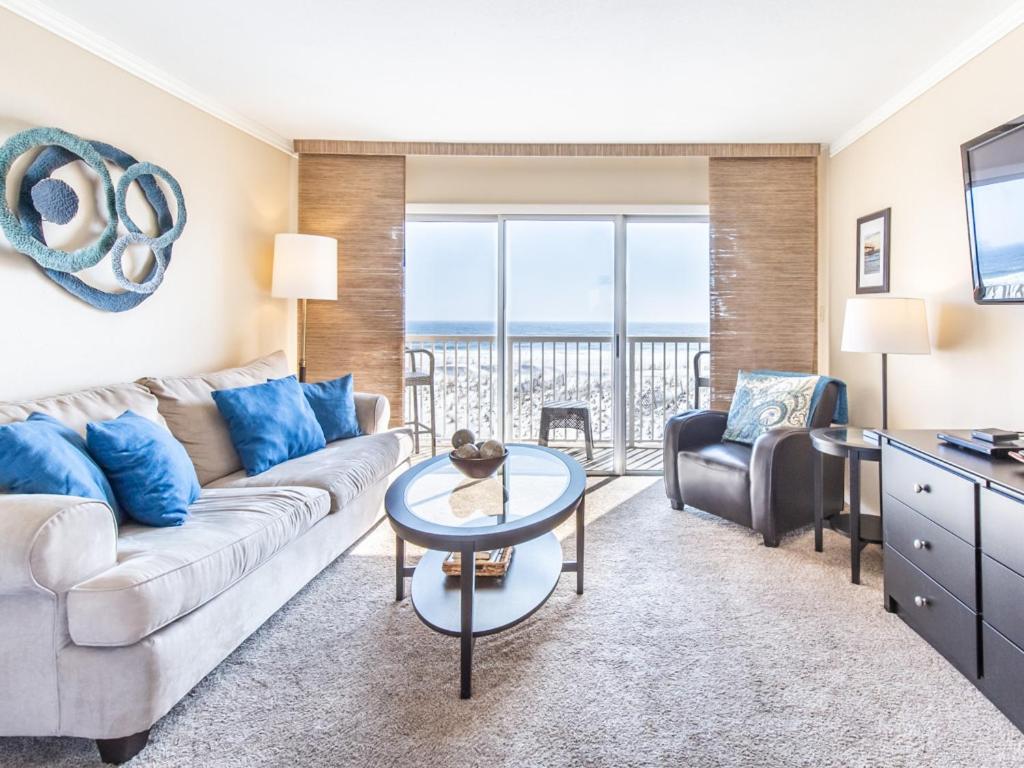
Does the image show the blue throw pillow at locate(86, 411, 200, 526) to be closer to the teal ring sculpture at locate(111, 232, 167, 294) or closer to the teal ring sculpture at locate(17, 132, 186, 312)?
the teal ring sculpture at locate(17, 132, 186, 312)

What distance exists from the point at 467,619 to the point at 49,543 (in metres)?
1.10

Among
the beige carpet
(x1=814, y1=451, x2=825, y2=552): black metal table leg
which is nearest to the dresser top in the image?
(x1=814, y1=451, x2=825, y2=552): black metal table leg

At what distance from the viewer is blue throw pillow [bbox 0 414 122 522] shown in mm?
1563

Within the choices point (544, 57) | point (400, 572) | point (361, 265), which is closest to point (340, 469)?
point (400, 572)

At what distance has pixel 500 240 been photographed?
400 centimetres

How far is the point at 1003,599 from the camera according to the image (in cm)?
153

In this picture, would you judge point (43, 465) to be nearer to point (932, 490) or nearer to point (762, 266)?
point (932, 490)

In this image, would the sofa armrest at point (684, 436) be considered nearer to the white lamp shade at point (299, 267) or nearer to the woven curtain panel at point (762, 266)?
the woven curtain panel at point (762, 266)

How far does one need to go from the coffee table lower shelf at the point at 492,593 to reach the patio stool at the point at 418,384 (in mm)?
2015

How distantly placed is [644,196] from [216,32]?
2787mm

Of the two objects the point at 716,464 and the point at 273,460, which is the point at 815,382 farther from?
the point at 273,460

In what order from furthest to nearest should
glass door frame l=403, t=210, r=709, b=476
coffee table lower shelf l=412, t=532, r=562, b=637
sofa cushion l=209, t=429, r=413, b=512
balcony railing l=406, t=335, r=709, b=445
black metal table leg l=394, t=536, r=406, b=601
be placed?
balcony railing l=406, t=335, r=709, b=445, glass door frame l=403, t=210, r=709, b=476, sofa cushion l=209, t=429, r=413, b=512, black metal table leg l=394, t=536, r=406, b=601, coffee table lower shelf l=412, t=532, r=562, b=637

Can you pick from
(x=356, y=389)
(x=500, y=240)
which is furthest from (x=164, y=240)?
(x=500, y=240)

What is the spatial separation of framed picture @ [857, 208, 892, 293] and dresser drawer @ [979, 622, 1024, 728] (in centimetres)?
210
